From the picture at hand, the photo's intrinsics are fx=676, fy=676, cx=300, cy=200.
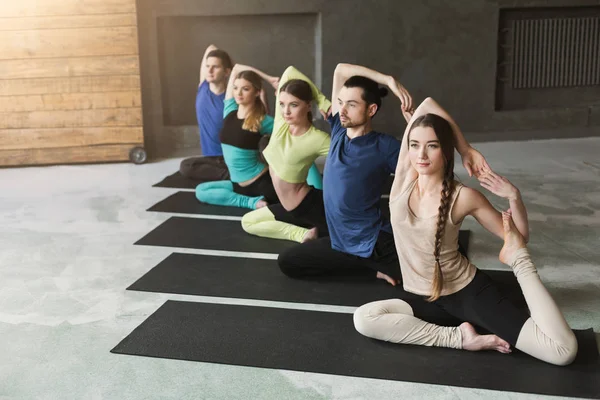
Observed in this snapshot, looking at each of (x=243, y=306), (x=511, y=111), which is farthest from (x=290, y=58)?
(x=243, y=306)

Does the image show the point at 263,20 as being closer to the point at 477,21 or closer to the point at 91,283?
the point at 477,21

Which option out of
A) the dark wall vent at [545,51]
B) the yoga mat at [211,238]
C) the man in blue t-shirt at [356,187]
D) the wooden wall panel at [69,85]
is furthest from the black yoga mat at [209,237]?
the dark wall vent at [545,51]

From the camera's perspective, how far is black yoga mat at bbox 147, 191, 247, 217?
185 inches

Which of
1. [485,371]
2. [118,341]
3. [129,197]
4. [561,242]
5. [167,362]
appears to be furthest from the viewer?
[129,197]

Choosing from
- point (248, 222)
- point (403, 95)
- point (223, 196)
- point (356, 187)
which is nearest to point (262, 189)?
point (223, 196)

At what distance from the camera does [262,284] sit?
3.34 m

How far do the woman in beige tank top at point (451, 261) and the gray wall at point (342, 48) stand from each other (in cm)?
435

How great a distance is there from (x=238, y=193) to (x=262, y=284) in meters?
1.57

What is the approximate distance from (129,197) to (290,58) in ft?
8.52

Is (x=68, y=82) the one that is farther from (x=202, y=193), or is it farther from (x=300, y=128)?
(x=300, y=128)

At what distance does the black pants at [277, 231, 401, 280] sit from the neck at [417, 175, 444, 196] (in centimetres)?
65

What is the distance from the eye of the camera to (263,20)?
A: 6859 millimetres

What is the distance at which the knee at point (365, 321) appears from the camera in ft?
8.66

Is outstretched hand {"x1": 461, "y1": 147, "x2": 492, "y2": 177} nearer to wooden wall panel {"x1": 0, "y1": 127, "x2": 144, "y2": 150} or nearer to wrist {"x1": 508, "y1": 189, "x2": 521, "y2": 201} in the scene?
wrist {"x1": 508, "y1": 189, "x2": 521, "y2": 201}
